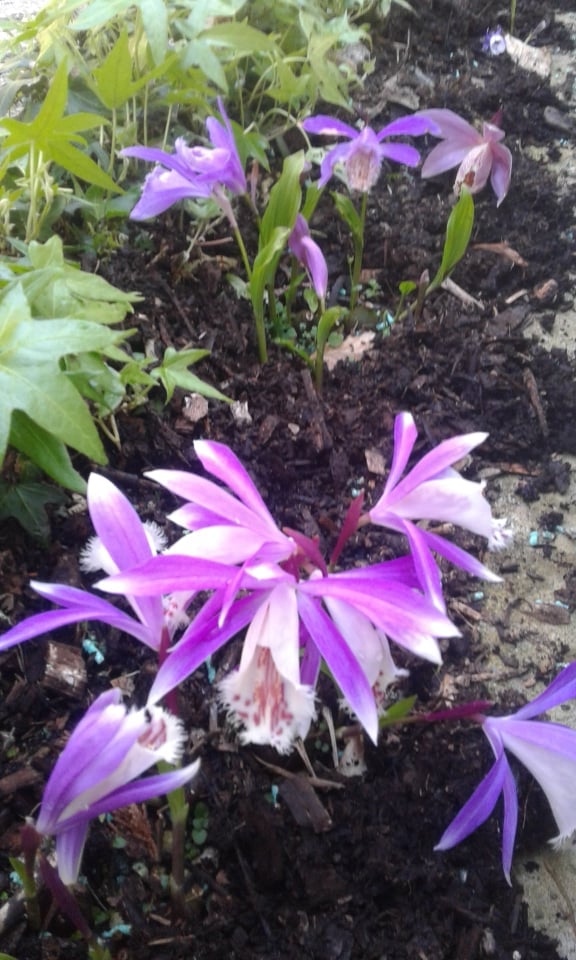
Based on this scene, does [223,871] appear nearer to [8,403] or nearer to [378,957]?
[378,957]

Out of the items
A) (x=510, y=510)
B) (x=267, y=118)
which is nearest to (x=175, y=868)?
(x=510, y=510)

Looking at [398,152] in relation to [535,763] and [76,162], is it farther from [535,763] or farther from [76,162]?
[535,763]

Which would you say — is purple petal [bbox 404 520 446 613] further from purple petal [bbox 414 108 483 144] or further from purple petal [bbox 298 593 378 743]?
purple petal [bbox 414 108 483 144]

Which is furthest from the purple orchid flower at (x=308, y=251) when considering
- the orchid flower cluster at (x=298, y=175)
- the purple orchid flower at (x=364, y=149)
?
the purple orchid flower at (x=364, y=149)

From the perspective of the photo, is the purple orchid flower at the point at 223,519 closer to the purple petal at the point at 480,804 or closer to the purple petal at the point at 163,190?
the purple petal at the point at 480,804

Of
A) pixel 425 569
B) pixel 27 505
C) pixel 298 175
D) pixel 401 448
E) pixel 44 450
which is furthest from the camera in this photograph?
pixel 298 175

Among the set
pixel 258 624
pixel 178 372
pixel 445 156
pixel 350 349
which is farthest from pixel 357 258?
pixel 258 624
